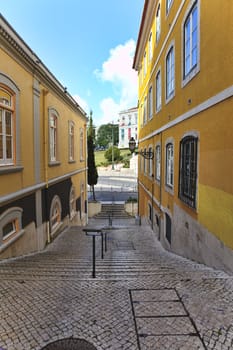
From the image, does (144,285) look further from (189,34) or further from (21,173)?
(189,34)

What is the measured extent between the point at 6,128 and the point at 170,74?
18.8 ft

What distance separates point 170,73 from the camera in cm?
845

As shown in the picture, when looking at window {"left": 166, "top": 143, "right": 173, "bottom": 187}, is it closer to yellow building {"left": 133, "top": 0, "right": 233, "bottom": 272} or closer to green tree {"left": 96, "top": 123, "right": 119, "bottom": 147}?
yellow building {"left": 133, "top": 0, "right": 233, "bottom": 272}

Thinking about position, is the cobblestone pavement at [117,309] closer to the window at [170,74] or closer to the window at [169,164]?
the window at [169,164]

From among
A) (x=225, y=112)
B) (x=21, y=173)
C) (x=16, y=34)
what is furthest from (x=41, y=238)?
(x=225, y=112)

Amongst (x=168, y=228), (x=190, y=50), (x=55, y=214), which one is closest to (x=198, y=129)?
(x=190, y=50)

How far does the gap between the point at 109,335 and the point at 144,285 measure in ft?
4.24

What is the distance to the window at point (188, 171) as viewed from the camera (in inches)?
233

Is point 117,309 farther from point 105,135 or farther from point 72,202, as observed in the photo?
point 105,135

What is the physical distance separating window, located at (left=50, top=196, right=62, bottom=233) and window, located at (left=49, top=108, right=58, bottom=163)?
67.6 inches

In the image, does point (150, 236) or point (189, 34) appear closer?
point (189, 34)

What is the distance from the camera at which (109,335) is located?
253cm

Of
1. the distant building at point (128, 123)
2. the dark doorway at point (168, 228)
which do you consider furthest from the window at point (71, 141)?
the distant building at point (128, 123)

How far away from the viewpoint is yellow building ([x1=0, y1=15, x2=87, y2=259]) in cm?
585
